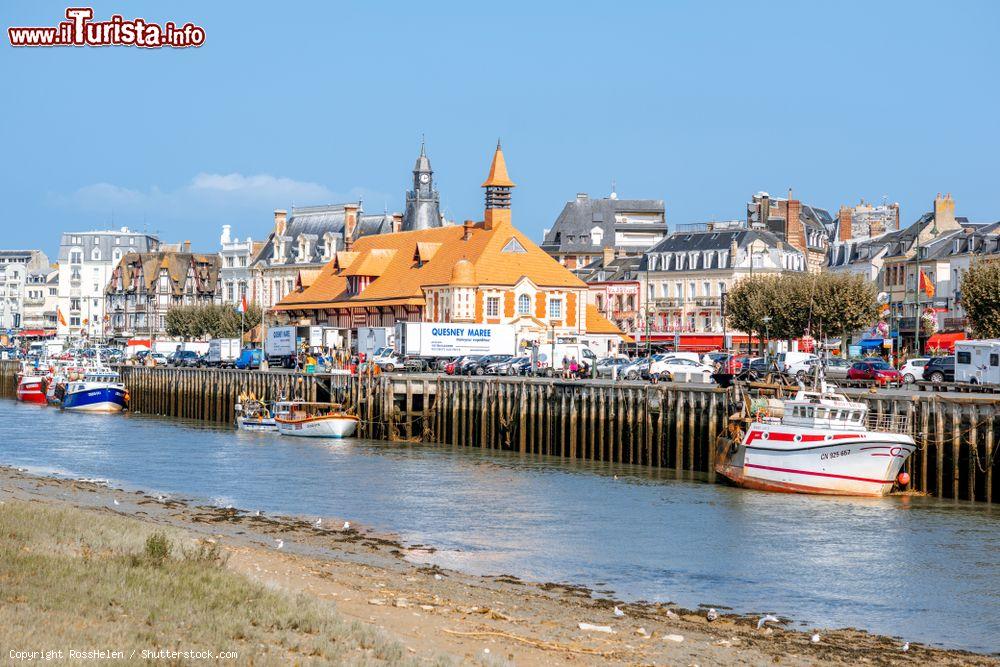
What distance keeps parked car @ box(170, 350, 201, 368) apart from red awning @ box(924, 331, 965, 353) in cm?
5928

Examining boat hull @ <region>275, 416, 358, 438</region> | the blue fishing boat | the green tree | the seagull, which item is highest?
the green tree

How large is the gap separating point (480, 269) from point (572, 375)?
92.2ft

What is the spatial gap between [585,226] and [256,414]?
9893cm

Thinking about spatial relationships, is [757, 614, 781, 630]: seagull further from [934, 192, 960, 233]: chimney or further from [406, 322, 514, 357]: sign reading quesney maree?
[934, 192, 960, 233]: chimney

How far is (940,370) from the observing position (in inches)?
2589

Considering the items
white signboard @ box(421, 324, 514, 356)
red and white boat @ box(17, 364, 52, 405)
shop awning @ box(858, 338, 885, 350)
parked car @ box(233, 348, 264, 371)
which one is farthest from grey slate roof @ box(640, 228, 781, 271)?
red and white boat @ box(17, 364, 52, 405)

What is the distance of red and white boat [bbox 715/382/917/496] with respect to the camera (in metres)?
45.2

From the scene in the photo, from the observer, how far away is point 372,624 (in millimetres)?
22312

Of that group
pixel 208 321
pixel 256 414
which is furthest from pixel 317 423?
pixel 208 321

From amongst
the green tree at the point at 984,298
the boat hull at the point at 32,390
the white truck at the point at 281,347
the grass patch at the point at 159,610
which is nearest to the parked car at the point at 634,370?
the green tree at the point at 984,298

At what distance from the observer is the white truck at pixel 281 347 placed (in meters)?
108

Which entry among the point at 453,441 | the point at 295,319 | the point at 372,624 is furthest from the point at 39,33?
the point at 295,319

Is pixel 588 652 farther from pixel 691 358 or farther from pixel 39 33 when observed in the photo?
pixel 691 358

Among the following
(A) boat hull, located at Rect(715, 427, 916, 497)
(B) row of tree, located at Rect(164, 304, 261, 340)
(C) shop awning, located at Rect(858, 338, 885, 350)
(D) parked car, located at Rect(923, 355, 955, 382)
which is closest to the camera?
(A) boat hull, located at Rect(715, 427, 916, 497)
